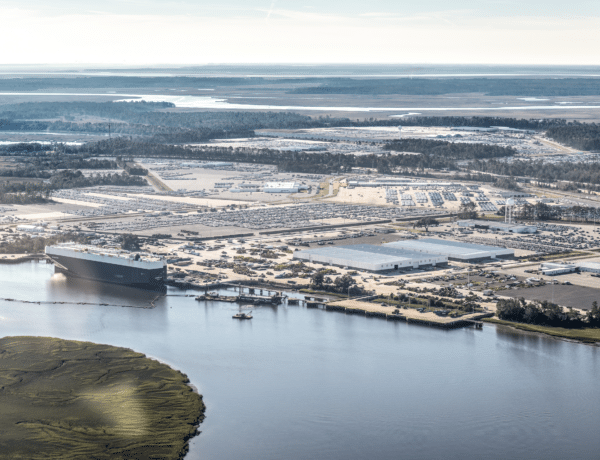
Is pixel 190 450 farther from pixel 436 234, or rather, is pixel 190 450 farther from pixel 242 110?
pixel 242 110

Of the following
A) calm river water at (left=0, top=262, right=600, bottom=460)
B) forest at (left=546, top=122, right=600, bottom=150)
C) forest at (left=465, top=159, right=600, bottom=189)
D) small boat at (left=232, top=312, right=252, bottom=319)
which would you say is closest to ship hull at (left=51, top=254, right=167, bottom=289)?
calm river water at (left=0, top=262, right=600, bottom=460)

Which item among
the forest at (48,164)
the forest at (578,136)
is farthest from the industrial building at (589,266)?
the forest at (578,136)

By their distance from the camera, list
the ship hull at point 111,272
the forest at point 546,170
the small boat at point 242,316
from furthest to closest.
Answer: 1. the forest at point 546,170
2. the ship hull at point 111,272
3. the small boat at point 242,316

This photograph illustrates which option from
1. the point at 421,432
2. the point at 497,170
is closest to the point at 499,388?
the point at 421,432

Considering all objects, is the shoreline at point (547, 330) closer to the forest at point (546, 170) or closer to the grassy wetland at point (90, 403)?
the grassy wetland at point (90, 403)

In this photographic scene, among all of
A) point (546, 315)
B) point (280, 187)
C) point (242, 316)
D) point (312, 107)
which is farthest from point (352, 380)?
point (312, 107)

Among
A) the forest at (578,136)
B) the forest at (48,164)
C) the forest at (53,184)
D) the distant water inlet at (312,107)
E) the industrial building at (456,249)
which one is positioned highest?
the distant water inlet at (312,107)
